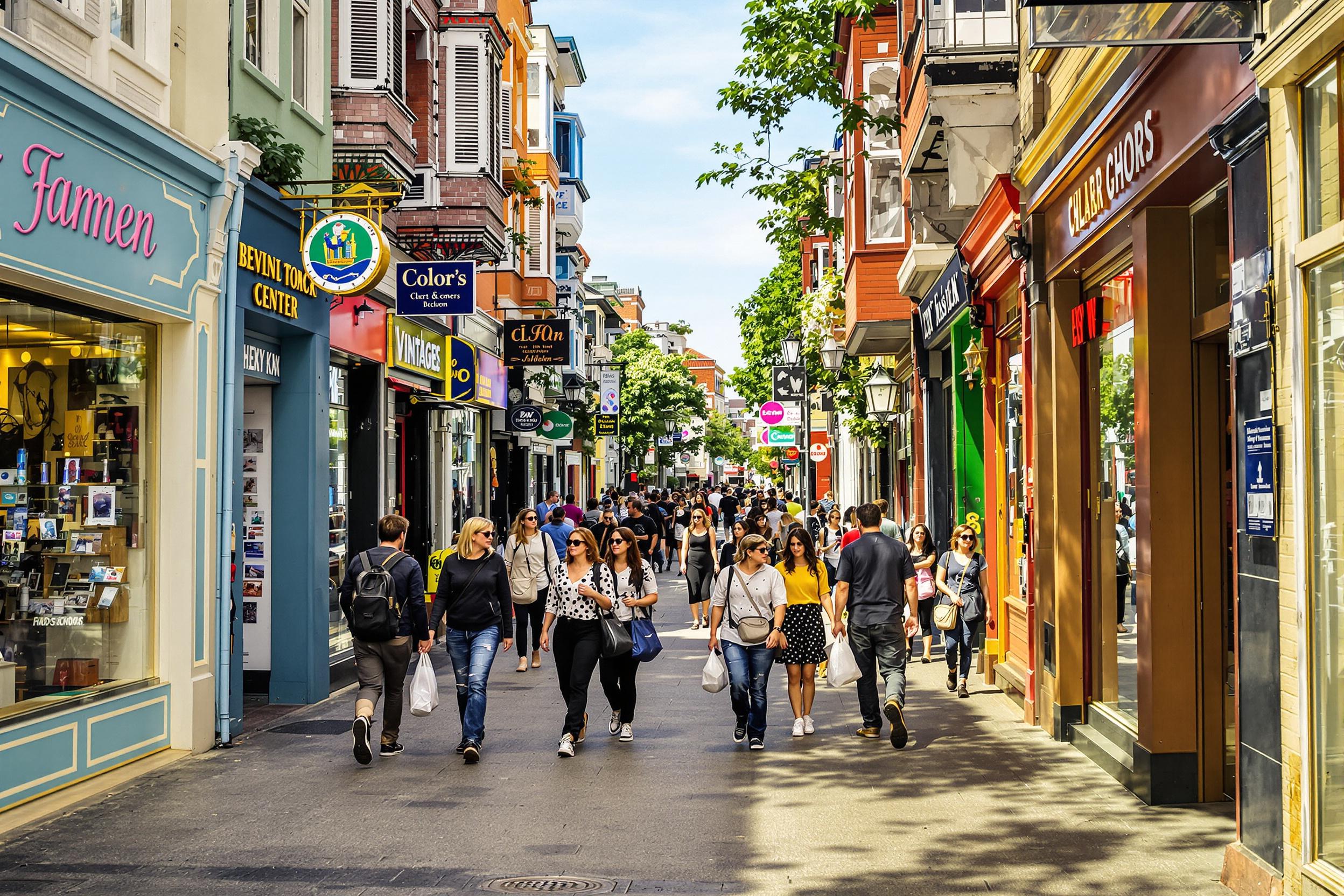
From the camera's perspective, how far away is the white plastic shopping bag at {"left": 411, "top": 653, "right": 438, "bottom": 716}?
9.62 metres

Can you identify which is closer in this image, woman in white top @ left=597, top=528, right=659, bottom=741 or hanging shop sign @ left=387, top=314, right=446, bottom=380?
woman in white top @ left=597, top=528, right=659, bottom=741

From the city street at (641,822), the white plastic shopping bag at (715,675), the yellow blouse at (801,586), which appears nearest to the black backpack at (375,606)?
the city street at (641,822)

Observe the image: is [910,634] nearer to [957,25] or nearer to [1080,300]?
[1080,300]

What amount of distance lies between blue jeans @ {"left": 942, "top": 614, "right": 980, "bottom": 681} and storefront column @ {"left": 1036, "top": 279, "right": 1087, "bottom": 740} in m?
1.90

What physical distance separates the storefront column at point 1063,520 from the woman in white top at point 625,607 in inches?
124

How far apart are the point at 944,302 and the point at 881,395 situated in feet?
25.9

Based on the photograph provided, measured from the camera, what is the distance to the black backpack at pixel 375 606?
9.64 m

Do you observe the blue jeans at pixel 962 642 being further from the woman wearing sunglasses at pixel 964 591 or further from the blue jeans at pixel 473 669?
the blue jeans at pixel 473 669

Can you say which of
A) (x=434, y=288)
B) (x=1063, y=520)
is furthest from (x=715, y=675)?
(x=434, y=288)

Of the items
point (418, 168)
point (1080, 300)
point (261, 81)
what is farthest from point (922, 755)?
point (418, 168)

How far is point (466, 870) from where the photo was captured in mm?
6703

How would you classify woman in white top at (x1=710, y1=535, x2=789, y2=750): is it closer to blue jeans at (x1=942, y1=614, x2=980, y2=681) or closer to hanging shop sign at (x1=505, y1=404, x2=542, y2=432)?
blue jeans at (x1=942, y1=614, x2=980, y2=681)

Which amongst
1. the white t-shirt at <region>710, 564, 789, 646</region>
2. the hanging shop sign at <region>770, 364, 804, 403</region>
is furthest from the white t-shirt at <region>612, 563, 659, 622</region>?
the hanging shop sign at <region>770, 364, 804, 403</region>

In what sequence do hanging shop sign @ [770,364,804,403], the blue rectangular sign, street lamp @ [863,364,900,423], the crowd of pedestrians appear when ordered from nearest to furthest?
1. the crowd of pedestrians
2. the blue rectangular sign
3. street lamp @ [863,364,900,423]
4. hanging shop sign @ [770,364,804,403]
